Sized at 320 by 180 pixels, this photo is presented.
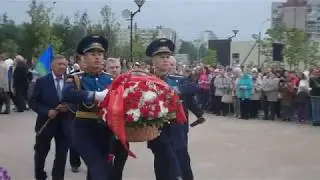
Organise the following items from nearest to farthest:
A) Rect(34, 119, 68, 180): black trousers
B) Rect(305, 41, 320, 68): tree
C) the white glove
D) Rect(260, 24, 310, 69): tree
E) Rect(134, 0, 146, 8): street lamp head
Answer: the white glove < Rect(34, 119, 68, 180): black trousers < Rect(134, 0, 146, 8): street lamp head < Rect(260, 24, 310, 69): tree < Rect(305, 41, 320, 68): tree

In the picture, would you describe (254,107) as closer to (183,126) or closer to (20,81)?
(20,81)

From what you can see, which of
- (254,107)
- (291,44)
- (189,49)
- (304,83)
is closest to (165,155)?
(304,83)

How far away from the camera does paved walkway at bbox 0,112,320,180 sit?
1025cm

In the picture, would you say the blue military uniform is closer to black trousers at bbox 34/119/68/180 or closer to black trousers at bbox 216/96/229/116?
black trousers at bbox 34/119/68/180

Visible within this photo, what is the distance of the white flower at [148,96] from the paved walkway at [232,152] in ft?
11.8

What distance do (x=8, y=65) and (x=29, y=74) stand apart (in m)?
1.26

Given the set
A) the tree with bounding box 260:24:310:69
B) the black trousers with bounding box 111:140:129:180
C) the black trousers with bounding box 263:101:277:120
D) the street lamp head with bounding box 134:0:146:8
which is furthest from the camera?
the tree with bounding box 260:24:310:69

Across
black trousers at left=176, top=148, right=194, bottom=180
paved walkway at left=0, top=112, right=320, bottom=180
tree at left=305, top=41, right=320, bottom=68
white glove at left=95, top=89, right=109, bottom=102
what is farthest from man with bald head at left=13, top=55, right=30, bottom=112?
tree at left=305, top=41, right=320, bottom=68

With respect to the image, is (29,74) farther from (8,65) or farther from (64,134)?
(64,134)

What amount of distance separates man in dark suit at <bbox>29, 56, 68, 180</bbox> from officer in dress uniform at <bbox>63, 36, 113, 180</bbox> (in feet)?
5.25

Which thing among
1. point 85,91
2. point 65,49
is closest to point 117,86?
point 85,91

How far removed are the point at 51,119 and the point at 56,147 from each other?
386mm

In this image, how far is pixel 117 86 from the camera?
248 inches

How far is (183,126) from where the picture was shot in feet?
25.5
